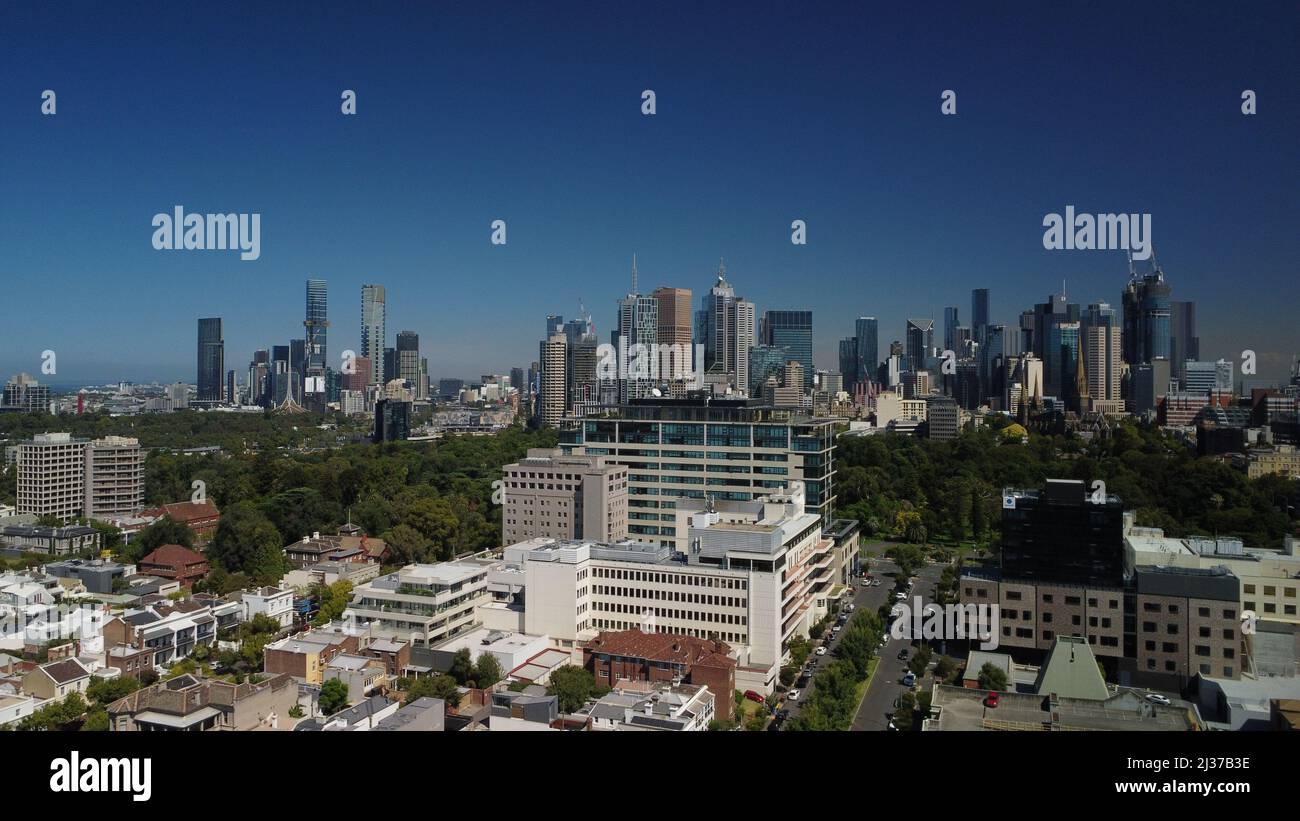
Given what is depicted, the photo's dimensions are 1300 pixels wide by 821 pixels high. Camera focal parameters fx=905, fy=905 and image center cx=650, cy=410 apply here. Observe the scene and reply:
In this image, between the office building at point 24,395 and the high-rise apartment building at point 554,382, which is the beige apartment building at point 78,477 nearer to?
the office building at point 24,395

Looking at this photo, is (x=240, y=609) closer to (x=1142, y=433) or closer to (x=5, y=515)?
(x=5, y=515)

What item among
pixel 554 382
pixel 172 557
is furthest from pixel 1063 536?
pixel 554 382

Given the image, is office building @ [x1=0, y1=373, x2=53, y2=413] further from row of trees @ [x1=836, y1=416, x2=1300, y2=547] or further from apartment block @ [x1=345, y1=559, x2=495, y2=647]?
apartment block @ [x1=345, y1=559, x2=495, y2=647]

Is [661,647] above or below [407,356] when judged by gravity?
below

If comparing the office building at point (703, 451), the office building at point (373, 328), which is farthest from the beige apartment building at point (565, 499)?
the office building at point (373, 328)

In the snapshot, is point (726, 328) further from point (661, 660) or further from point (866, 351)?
point (661, 660)
